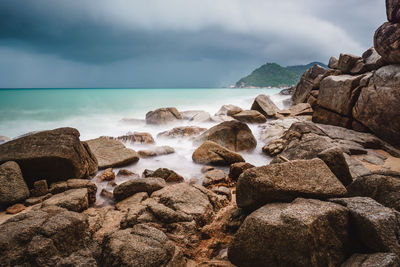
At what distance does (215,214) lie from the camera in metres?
3.80

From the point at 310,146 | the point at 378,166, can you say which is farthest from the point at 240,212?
the point at 378,166

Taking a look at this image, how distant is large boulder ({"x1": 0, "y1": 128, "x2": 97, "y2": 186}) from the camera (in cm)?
489

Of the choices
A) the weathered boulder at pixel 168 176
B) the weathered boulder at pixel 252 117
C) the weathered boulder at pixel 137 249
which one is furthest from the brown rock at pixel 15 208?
the weathered boulder at pixel 252 117

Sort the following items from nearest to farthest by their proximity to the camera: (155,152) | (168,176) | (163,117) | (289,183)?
(289,183)
(168,176)
(155,152)
(163,117)

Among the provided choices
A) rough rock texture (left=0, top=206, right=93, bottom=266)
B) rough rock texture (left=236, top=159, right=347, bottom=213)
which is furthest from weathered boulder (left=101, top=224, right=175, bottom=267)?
rough rock texture (left=236, top=159, right=347, bottom=213)

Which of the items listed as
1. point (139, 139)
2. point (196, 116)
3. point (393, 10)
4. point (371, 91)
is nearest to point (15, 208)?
point (139, 139)

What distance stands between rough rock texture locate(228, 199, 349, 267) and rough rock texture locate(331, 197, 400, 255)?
12 cm

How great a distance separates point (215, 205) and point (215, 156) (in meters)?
2.89

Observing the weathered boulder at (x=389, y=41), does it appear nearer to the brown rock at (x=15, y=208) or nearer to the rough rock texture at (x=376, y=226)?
the rough rock texture at (x=376, y=226)

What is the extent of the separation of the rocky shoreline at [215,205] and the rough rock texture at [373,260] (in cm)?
1

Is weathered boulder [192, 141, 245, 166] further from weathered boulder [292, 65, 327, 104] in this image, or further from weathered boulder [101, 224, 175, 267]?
weathered boulder [292, 65, 327, 104]

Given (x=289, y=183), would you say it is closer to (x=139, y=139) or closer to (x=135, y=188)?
(x=135, y=188)

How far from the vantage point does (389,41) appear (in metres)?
6.75

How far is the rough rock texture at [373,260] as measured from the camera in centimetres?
196
